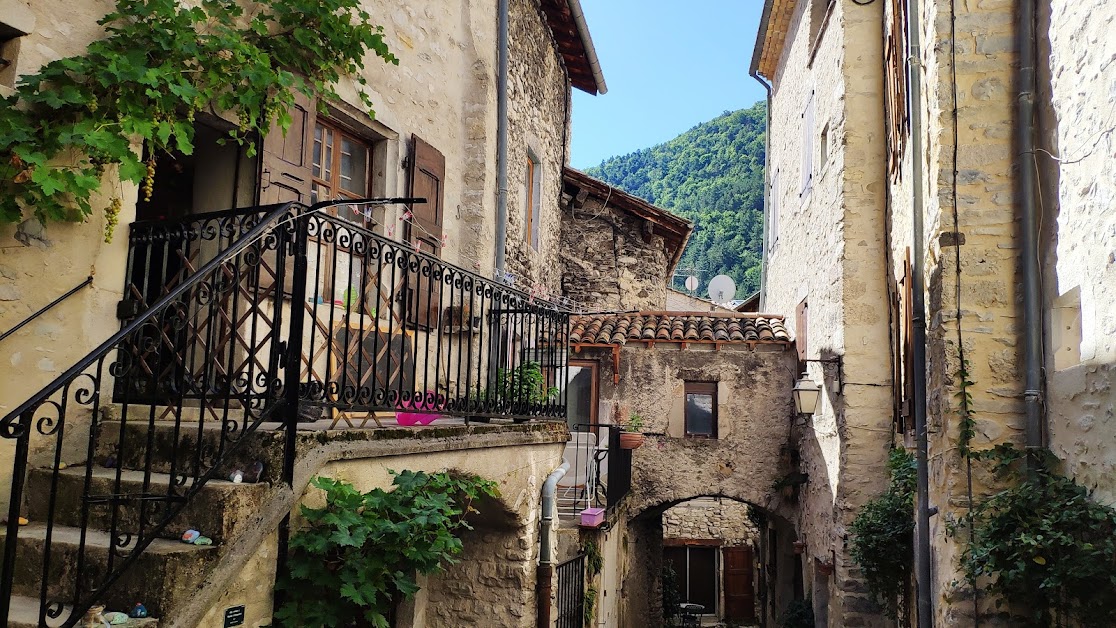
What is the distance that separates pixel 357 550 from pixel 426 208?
4185 mm

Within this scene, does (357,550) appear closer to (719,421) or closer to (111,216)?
(111,216)


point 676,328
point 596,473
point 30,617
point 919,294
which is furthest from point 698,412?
point 30,617

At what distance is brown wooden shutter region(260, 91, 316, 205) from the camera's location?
5.61 meters

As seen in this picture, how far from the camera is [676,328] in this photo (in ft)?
42.0

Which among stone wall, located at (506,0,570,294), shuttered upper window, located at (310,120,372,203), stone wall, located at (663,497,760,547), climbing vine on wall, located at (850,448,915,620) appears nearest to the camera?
shuttered upper window, located at (310,120,372,203)

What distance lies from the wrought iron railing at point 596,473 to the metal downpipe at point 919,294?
4662mm

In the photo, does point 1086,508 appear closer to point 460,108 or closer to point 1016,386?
point 1016,386

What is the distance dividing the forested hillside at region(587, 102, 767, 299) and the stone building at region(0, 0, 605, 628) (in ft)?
85.3

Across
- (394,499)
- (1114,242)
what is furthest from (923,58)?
(394,499)

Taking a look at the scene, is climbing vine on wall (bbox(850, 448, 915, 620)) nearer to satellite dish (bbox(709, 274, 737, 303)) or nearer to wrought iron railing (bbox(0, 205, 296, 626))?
wrought iron railing (bbox(0, 205, 296, 626))

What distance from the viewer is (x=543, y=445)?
6.46m

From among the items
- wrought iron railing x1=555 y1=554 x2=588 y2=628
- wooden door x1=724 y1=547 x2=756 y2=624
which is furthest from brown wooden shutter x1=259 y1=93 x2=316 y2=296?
wooden door x1=724 y1=547 x2=756 y2=624

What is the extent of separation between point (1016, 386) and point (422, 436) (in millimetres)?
3937

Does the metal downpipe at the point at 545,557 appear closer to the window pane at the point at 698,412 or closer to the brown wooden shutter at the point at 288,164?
the brown wooden shutter at the point at 288,164
